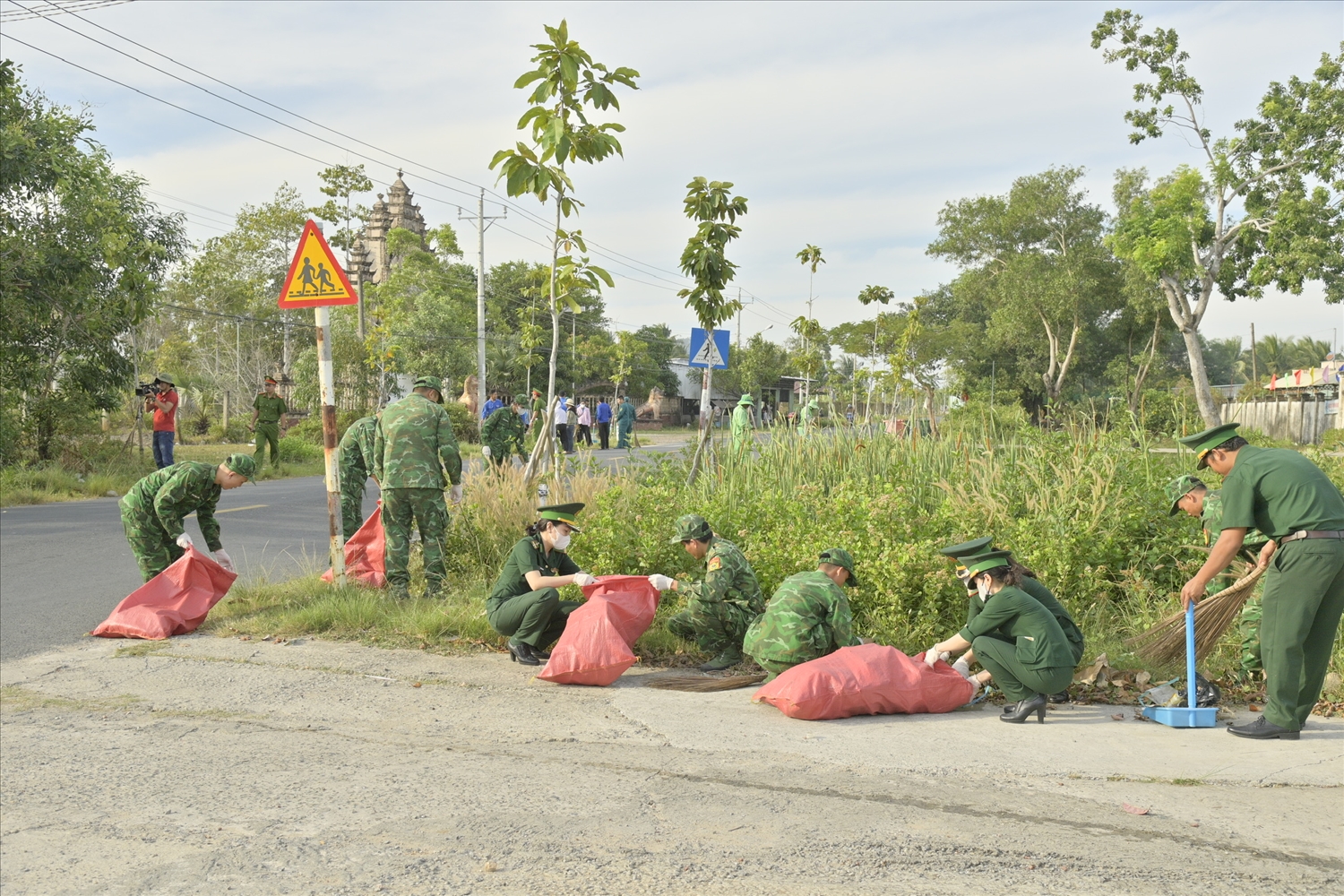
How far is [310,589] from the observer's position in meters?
8.34

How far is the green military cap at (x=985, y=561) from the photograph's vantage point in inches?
224

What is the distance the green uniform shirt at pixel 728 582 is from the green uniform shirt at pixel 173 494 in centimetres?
395

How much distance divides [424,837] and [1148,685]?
4.35 meters

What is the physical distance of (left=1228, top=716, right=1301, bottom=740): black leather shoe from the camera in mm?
5199

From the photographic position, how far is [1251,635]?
6059 mm

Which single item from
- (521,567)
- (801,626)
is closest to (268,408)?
(521,567)

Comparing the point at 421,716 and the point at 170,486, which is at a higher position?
the point at 170,486

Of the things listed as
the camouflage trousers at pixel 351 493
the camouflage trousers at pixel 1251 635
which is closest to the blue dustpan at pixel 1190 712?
the camouflage trousers at pixel 1251 635

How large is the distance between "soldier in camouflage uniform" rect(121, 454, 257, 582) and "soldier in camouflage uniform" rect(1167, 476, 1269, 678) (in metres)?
6.54

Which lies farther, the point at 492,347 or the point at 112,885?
the point at 492,347

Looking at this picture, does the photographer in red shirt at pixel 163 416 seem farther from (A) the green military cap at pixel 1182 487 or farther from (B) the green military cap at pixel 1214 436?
(B) the green military cap at pixel 1214 436

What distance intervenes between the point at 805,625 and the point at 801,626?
2 cm

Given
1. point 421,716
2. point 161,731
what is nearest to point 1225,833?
point 421,716

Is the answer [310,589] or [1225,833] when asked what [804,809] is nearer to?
[1225,833]
